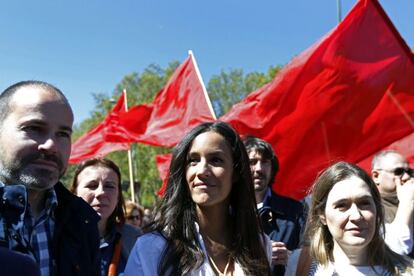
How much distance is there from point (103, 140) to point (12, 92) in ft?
29.3

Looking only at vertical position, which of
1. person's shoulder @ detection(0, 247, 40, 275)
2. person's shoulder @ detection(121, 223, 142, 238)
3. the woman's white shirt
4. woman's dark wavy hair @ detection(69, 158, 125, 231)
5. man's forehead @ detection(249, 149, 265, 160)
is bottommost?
the woman's white shirt

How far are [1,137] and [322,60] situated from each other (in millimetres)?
3909

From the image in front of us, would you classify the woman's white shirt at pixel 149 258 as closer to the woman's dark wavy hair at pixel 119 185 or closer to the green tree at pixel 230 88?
the woman's dark wavy hair at pixel 119 185

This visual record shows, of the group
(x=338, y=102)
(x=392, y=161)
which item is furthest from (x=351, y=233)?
(x=338, y=102)

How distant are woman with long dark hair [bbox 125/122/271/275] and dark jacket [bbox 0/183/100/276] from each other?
0.18m

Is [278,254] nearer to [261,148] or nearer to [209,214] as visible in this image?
[209,214]

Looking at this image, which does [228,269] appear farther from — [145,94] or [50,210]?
[145,94]

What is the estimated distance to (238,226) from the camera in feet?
8.72

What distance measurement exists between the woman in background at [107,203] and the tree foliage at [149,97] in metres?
27.5

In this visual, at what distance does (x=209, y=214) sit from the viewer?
2.62m

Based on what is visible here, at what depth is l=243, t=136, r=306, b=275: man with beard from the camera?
146 inches

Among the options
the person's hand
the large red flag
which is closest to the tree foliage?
the large red flag

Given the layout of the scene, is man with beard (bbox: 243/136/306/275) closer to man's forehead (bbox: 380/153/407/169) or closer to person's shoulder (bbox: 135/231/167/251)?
man's forehead (bbox: 380/153/407/169)

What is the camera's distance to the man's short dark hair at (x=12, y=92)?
2.02 m
